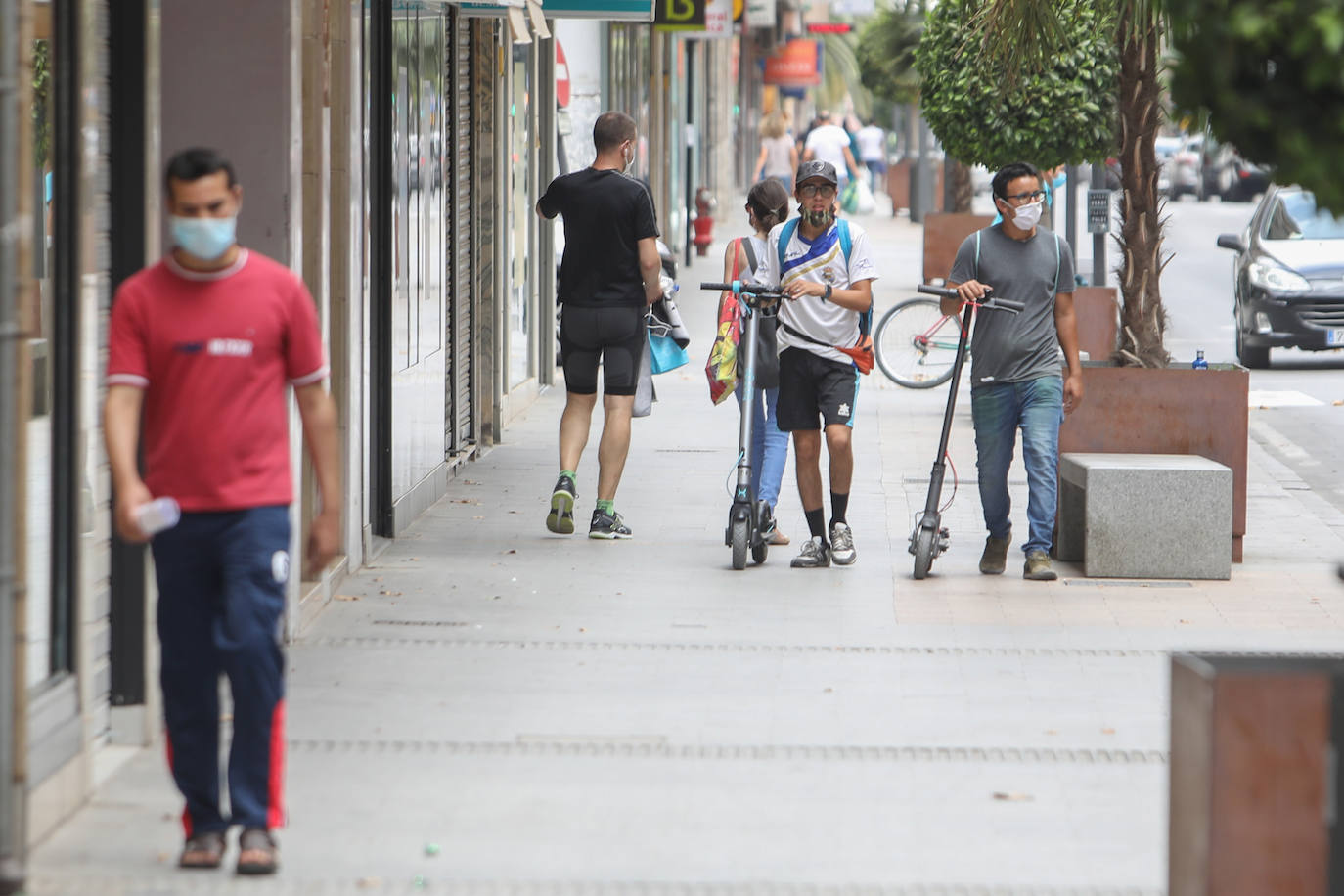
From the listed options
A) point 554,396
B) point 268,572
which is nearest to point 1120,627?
point 268,572

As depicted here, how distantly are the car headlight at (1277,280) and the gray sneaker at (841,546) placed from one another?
994 centimetres

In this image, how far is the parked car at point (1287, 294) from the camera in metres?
18.0

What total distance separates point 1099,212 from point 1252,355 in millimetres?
3565

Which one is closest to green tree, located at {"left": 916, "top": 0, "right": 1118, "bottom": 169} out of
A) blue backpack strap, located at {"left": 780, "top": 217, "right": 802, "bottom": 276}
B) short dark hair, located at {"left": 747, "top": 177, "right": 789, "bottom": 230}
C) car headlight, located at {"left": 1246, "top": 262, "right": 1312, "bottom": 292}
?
car headlight, located at {"left": 1246, "top": 262, "right": 1312, "bottom": 292}

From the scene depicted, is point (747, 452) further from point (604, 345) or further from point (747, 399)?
point (604, 345)

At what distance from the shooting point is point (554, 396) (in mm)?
15945

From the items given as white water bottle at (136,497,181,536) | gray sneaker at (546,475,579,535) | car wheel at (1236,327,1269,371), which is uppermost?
car wheel at (1236,327,1269,371)

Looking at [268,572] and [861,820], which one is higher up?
[268,572]

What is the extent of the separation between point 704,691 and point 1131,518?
2852mm

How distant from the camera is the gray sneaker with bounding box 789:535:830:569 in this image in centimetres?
905

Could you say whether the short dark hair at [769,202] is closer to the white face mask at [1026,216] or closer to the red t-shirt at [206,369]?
the white face mask at [1026,216]

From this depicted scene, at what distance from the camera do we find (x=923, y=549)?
8758 mm

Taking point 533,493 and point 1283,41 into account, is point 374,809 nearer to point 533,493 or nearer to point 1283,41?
point 1283,41

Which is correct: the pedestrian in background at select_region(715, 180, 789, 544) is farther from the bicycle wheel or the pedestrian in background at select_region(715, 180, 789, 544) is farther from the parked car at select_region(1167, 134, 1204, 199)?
the parked car at select_region(1167, 134, 1204, 199)
